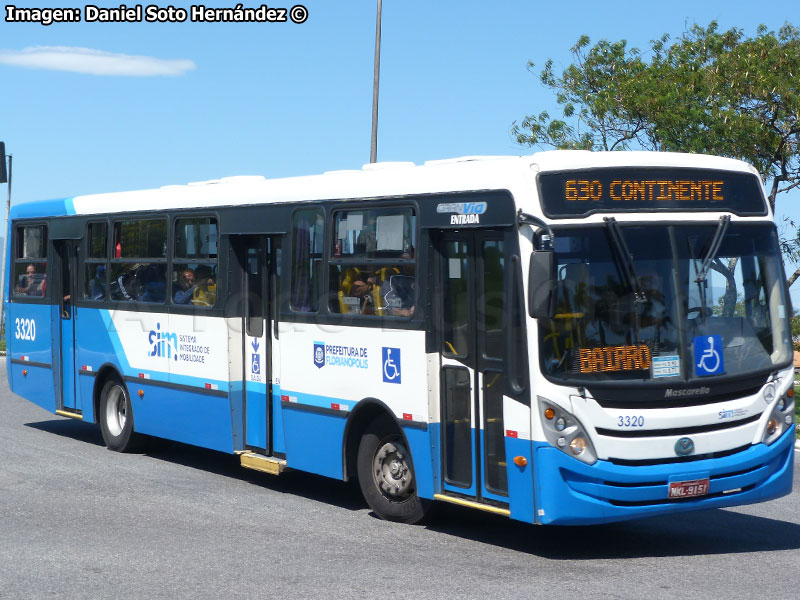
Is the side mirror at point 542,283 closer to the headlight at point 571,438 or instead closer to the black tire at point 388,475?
the headlight at point 571,438

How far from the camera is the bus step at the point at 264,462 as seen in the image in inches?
435

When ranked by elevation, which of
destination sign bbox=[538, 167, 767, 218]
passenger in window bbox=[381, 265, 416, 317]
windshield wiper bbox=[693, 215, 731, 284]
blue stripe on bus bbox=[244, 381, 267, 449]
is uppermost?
destination sign bbox=[538, 167, 767, 218]

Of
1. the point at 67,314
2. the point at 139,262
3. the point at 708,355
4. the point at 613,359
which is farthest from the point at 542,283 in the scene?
the point at 67,314

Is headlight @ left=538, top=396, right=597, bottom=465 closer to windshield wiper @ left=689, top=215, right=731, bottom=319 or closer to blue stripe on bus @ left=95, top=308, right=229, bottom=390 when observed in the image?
windshield wiper @ left=689, top=215, right=731, bottom=319

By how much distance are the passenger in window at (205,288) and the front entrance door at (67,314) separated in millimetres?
3011

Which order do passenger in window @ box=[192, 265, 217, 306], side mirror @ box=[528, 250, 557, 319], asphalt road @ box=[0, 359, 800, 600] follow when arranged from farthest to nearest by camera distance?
passenger in window @ box=[192, 265, 217, 306], side mirror @ box=[528, 250, 557, 319], asphalt road @ box=[0, 359, 800, 600]

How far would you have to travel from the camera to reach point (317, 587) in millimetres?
7496

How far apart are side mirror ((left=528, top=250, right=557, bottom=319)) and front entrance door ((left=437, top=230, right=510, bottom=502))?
0.58m

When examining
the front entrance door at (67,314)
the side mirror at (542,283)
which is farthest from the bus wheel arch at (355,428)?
the front entrance door at (67,314)

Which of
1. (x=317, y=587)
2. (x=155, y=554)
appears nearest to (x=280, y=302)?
(x=155, y=554)

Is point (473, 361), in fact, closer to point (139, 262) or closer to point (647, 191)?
point (647, 191)

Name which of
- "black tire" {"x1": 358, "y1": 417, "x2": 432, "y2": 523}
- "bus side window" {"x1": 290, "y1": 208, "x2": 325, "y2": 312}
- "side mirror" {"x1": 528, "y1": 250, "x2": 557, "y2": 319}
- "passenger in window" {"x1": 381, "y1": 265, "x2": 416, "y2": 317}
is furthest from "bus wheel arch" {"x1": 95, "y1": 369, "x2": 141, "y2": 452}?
"side mirror" {"x1": 528, "y1": 250, "x2": 557, "y2": 319}

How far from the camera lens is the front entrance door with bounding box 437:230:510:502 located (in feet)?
28.4

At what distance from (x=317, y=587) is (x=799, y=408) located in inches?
508
